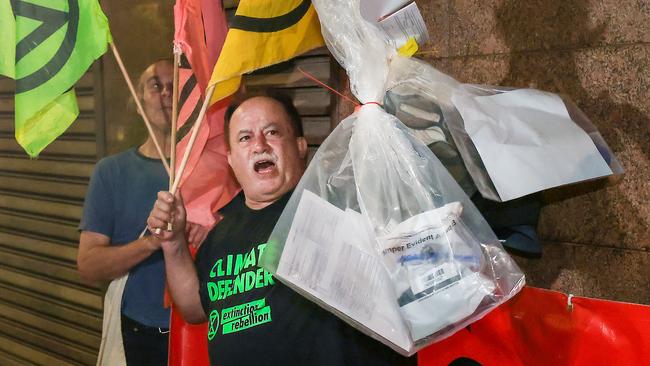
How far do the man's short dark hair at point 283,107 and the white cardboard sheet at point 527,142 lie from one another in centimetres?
63

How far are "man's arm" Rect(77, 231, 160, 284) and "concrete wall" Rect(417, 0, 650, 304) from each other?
46.9 inches

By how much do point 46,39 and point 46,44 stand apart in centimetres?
2

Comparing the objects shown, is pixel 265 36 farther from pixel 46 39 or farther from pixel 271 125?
pixel 46 39

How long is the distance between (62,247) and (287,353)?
110 cm

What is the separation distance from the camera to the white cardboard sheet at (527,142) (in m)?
1.47

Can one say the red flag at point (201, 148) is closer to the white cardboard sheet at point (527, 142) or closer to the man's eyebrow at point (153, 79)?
the man's eyebrow at point (153, 79)

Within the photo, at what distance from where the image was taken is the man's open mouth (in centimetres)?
201

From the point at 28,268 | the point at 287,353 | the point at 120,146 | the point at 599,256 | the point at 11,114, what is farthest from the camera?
the point at 28,268

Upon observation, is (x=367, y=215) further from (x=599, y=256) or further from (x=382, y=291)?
(x=599, y=256)

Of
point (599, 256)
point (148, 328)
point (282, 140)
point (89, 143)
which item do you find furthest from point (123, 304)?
point (599, 256)

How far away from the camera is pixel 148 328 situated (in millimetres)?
2201

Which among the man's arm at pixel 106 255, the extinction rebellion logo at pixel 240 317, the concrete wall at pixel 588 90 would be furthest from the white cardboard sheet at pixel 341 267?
the man's arm at pixel 106 255

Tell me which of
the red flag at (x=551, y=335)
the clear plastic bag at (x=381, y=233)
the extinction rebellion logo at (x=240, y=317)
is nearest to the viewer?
the clear plastic bag at (x=381, y=233)

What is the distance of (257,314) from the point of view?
196cm
